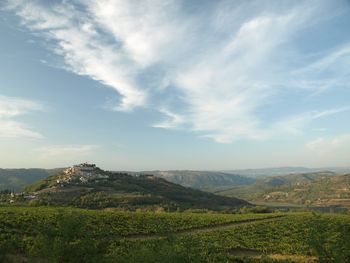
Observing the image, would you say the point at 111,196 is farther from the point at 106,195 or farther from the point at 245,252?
the point at 245,252

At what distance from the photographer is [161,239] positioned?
86.2ft

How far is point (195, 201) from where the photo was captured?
176875 millimetres

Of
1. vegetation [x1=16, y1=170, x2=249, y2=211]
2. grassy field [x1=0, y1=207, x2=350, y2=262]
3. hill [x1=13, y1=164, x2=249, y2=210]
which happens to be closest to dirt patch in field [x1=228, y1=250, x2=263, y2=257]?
grassy field [x1=0, y1=207, x2=350, y2=262]

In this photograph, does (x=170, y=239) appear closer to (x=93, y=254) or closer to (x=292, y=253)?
(x=93, y=254)

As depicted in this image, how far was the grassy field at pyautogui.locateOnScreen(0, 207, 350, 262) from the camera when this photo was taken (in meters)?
25.7

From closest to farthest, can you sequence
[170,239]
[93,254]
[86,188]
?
[170,239] → [93,254] → [86,188]

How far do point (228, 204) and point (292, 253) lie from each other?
138 meters

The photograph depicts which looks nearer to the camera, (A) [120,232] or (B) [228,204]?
(A) [120,232]

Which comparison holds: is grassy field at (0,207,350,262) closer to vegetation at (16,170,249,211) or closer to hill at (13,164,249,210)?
vegetation at (16,170,249,211)

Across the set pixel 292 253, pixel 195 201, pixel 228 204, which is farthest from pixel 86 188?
pixel 292 253

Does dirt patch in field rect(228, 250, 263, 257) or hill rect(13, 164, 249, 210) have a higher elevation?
hill rect(13, 164, 249, 210)

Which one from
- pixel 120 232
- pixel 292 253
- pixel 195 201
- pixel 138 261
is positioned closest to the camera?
pixel 138 261

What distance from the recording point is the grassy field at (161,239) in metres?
25.7

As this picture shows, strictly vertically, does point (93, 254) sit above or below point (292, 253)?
above
